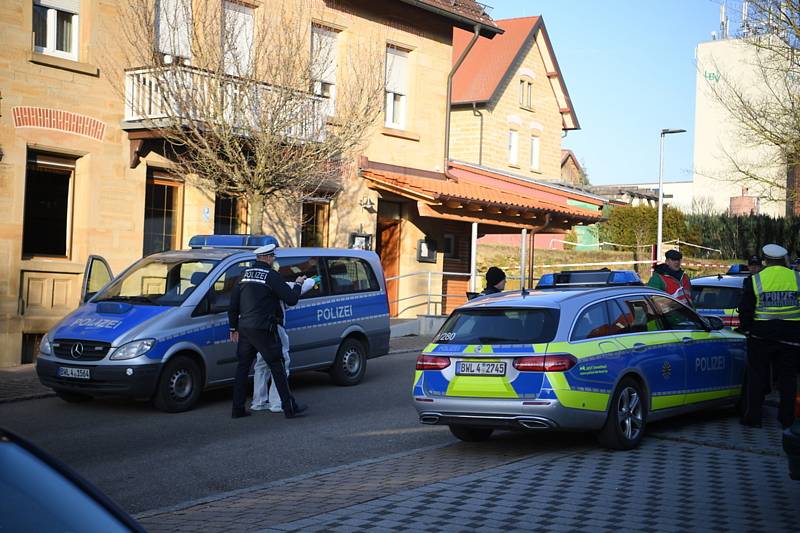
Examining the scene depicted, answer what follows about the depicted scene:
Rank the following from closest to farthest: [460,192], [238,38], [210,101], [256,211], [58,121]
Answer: [210,101] < [58,121] < [256,211] < [238,38] < [460,192]

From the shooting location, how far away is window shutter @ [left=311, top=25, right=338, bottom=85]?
1975 cm

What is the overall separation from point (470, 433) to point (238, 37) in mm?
11838

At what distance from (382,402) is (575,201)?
19.2m

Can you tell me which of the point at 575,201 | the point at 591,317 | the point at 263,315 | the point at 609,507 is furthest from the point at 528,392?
the point at 575,201

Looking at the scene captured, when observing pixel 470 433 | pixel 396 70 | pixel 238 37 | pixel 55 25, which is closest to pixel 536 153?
pixel 396 70

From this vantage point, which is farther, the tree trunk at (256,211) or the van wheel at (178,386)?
the tree trunk at (256,211)

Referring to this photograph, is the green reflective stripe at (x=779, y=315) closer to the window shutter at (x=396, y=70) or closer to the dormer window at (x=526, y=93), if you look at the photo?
the window shutter at (x=396, y=70)

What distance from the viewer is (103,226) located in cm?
1808

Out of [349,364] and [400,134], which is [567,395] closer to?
[349,364]

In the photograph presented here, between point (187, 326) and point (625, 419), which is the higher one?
point (187, 326)

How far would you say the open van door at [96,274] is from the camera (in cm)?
1416

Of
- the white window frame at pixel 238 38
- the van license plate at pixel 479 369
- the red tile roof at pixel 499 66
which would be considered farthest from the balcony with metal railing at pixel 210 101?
the red tile roof at pixel 499 66

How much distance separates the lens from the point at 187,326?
1204 cm

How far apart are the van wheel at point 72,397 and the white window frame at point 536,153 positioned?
2937 centimetres
